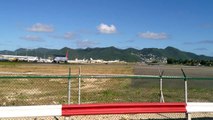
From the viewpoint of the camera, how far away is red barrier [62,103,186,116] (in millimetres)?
9680

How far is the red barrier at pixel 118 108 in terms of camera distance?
9680 millimetres

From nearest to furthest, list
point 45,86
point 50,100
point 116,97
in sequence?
point 50,100 → point 116,97 → point 45,86

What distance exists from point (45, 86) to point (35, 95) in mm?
4430

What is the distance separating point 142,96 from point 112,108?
8770 mm

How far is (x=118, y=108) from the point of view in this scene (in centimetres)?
993

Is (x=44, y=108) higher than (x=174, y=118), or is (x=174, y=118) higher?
(x=44, y=108)

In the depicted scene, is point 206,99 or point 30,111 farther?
point 206,99

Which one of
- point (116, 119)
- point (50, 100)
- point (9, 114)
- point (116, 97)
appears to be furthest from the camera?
point (116, 97)

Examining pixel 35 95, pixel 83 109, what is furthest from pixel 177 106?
pixel 35 95

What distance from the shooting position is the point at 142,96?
60.6ft

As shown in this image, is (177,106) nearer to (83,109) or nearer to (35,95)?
(83,109)

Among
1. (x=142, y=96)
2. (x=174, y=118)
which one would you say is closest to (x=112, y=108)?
(x=174, y=118)

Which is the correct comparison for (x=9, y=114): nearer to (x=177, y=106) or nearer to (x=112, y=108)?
(x=112, y=108)

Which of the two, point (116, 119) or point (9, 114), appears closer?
point (9, 114)
